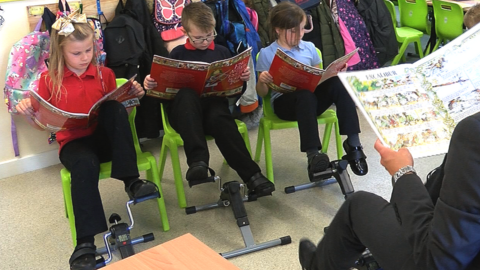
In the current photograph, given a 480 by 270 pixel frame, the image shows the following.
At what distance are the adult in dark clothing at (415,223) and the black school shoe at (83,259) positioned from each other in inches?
29.7

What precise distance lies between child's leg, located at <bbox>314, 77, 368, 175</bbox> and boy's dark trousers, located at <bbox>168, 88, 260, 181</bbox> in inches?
18.7

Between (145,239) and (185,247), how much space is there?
25.0 inches

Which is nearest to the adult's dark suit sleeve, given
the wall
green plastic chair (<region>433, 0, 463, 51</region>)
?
the wall

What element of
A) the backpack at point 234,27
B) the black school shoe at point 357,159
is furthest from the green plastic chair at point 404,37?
the black school shoe at point 357,159

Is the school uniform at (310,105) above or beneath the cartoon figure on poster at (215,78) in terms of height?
beneath

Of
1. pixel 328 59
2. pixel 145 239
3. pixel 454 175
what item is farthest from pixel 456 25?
pixel 454 175

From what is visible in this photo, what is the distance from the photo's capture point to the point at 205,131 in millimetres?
2252

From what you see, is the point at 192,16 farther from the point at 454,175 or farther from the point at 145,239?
the point at 454,175

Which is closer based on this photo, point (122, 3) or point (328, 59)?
point (122, 3)

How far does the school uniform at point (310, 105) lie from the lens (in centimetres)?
225

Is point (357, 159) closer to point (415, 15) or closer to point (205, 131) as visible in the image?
point (205, 131)

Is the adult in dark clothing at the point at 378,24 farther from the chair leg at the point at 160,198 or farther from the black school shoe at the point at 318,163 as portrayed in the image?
the chair leg at the point at 160,198

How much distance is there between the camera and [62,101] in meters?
2.06

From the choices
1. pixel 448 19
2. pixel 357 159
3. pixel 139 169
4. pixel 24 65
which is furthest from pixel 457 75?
pixel 448 19
